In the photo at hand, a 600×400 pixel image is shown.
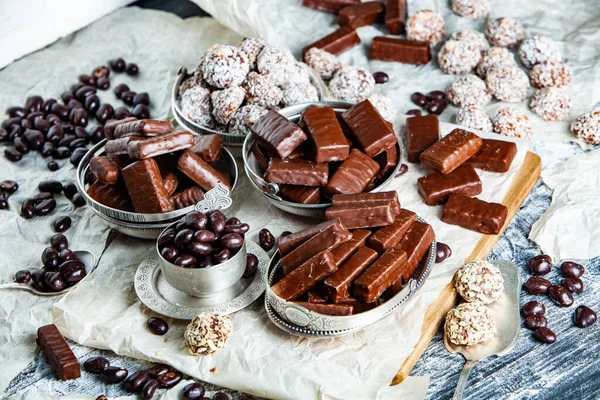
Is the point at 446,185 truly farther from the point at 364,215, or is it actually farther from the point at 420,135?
the point at 364,215

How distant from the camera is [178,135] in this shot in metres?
3.34

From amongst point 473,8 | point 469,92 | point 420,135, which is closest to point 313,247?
point 420,135

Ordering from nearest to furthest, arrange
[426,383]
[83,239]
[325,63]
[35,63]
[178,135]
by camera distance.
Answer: [426,383], [178,135], [83,239], [325,63], [35,63]

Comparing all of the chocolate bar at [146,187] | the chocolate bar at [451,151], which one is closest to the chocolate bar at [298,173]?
the chocolate bar at [146,187]

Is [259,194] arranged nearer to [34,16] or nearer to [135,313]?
[135,313]

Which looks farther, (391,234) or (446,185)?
(446,185)

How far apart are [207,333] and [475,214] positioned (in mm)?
1451

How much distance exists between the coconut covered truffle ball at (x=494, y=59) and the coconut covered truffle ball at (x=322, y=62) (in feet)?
3.18

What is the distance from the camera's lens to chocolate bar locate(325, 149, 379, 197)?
3321mm

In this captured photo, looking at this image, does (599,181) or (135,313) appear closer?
(135,313)

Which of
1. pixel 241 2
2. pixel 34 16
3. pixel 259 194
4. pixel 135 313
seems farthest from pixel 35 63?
pixel 135 313

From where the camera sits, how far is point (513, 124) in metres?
4.03

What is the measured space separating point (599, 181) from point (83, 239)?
2.82 meters

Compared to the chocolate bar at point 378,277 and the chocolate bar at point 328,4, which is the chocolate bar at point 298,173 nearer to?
the chocolate bar at point 378,277
